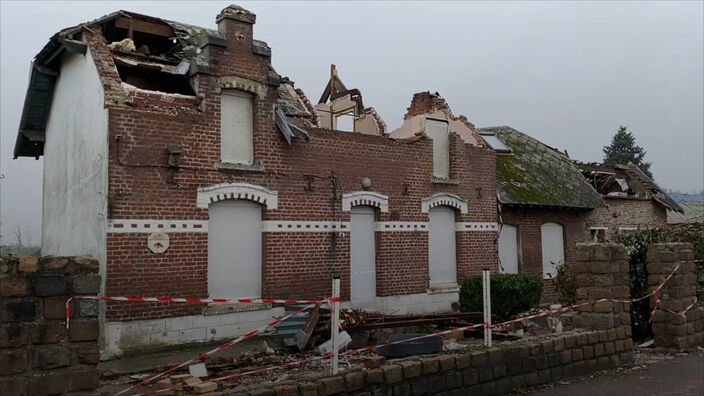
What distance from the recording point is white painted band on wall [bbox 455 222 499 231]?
1672 centimetres

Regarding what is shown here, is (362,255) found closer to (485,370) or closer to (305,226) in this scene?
(305,226)

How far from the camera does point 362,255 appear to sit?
14844 mm

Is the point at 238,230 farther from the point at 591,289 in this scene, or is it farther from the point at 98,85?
the point at 591,289

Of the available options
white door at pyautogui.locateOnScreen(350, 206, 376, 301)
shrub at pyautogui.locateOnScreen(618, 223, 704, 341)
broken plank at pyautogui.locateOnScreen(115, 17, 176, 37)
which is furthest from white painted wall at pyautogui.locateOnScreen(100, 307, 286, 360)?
shrub at pyautogui.locateOnScreen(618, 223, 704, 341)

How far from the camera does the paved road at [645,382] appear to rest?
8.07 meters

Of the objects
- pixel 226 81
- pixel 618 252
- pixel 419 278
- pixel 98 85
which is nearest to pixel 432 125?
pixel 419 278

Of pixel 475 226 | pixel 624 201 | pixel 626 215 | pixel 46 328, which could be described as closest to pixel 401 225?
pixel 475 226

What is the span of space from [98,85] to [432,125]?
28.6 ft

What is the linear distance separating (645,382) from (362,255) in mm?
7489

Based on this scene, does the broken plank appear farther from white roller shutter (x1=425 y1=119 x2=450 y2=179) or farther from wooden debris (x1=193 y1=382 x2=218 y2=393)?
wooden debris (x1=193 y1=382 x2=218 y2=393)

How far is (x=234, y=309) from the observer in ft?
40.0

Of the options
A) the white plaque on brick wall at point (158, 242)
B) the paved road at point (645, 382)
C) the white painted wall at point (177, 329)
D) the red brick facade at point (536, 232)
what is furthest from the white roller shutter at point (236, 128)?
the red brick facade at point (536, 232)

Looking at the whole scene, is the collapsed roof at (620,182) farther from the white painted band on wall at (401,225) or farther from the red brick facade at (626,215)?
the white painted band on wall at (401,225)

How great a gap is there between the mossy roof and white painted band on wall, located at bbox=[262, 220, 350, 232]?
6.13 meters
